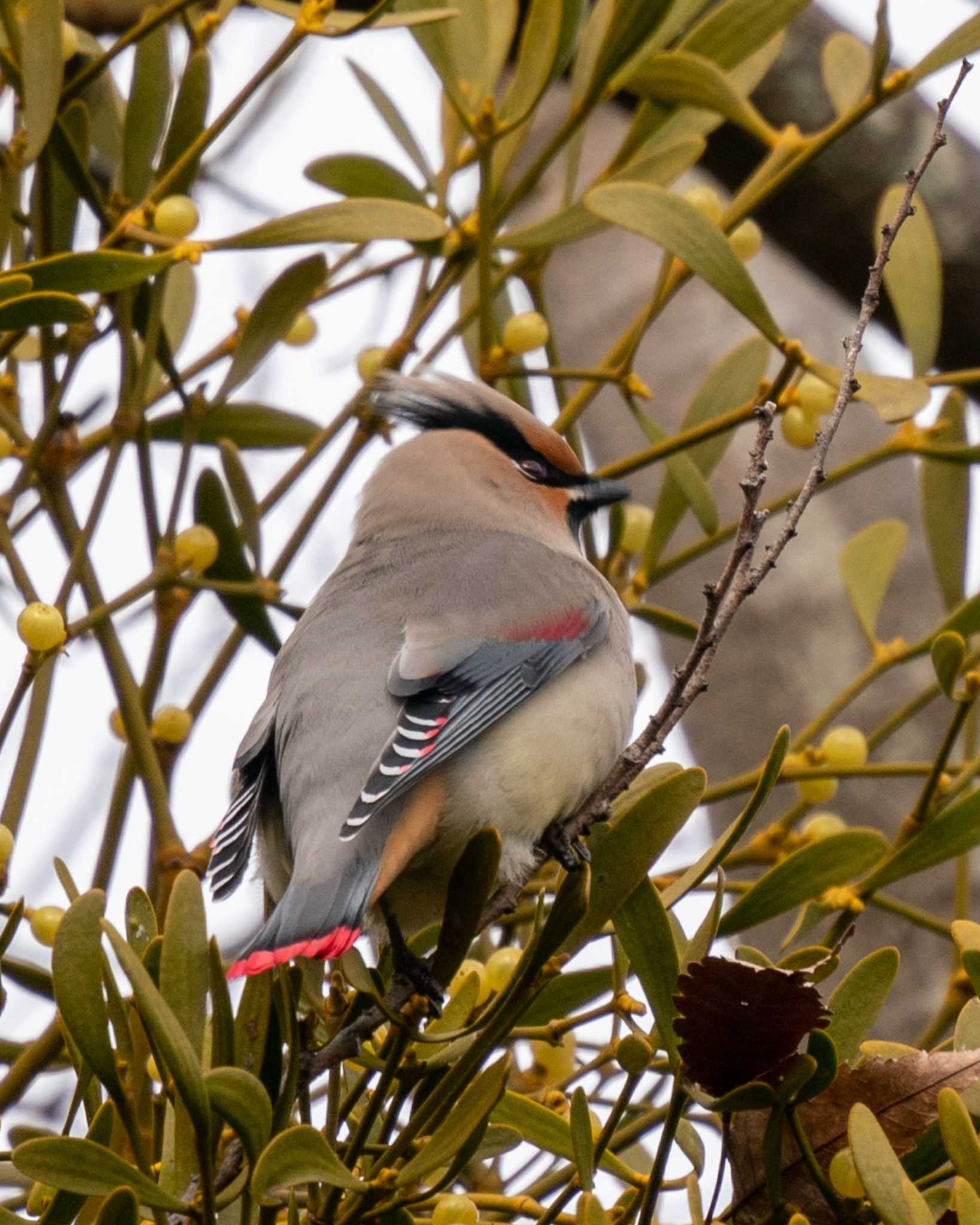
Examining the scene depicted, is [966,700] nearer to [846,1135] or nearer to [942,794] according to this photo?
[942,794]

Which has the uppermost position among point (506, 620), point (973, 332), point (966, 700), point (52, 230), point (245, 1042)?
point (973, 332)

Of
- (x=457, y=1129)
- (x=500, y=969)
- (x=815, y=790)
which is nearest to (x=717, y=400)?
(x=815, y=790)

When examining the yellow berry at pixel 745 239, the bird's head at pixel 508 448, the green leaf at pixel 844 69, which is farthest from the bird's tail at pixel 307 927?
the green leaf at pixel 844 69

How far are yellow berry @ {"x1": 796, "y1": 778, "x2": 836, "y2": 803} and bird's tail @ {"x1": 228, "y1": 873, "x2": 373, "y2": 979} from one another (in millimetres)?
608

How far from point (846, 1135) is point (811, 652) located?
216 cm

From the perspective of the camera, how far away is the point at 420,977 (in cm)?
169

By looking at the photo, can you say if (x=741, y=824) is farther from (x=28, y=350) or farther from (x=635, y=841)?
(x=28, y=350)

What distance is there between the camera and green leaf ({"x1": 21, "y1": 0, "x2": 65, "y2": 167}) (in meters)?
1.81

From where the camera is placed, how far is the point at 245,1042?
153 cm

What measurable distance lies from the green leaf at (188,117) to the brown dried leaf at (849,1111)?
3.91 feet

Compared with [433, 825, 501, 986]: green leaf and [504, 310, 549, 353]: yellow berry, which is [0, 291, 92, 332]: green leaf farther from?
[504, 310, 549, 353]: yellow berry

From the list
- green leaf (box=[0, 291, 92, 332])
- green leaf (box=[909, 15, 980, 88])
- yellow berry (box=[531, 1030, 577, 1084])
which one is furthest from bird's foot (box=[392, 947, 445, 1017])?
green leaf (box=[909, 15, 980, 88])

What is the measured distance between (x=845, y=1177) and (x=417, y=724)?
2.59ft

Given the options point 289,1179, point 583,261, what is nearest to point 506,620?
point 289,1179
